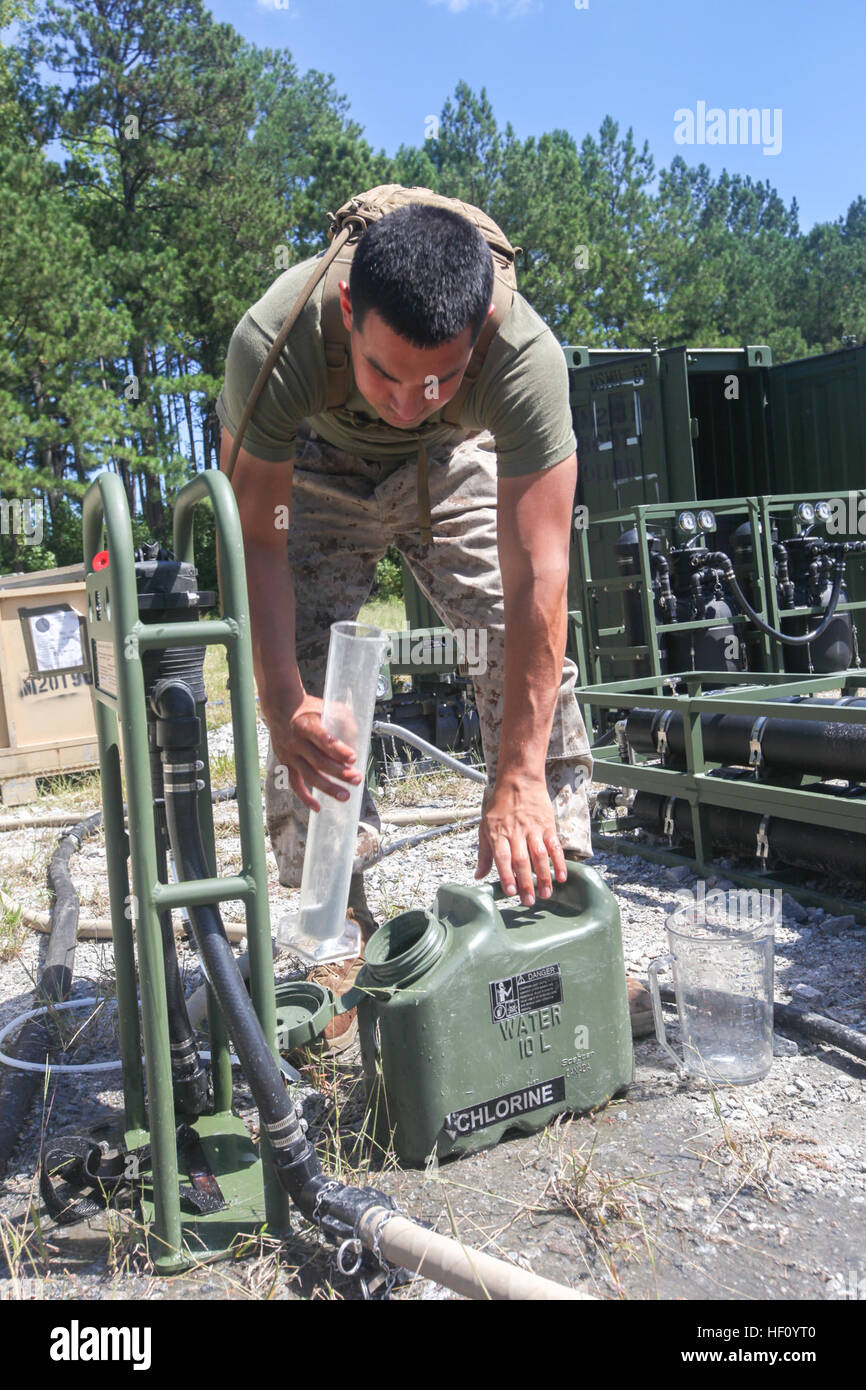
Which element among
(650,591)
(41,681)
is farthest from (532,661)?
(41,681)

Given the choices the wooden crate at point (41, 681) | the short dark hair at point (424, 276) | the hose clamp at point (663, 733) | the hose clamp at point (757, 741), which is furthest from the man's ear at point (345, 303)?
the wooden crate at point (41, 681)

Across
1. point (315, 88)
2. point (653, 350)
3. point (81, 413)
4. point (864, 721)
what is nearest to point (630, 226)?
point (315, 88)

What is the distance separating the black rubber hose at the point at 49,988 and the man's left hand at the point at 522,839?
1.16 meters

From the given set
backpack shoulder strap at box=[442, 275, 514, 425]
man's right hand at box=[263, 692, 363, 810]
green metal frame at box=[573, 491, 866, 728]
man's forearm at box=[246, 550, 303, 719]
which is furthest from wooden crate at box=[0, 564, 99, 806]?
backpack shoulder strap at box=[442, 275, 514, 425]

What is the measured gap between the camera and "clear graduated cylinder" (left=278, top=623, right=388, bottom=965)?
7.41 feet

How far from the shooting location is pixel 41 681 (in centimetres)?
650

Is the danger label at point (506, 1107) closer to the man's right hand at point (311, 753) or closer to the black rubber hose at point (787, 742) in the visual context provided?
the man's right hand at point (311, 753)

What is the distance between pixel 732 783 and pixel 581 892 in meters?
1.85

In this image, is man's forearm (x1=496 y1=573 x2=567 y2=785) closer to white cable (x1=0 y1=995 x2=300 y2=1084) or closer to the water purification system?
the water purification system

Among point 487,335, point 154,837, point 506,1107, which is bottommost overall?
point 506,1107

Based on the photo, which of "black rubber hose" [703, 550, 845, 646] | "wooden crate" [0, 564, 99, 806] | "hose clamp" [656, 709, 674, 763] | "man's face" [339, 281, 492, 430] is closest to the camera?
"man's face" [339, 281, 492, 430]

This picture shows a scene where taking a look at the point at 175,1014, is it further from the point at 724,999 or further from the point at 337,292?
the point at 337,292

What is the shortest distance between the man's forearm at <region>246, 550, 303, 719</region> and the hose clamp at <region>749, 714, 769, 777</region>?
2.18 meters

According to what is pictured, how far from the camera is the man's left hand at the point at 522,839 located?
86.0 inches
